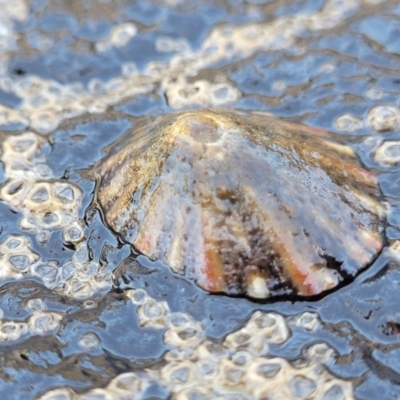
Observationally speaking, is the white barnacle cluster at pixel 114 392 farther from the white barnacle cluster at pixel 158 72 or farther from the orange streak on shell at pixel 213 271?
→ the white barnacle cluster at pixel 158 72

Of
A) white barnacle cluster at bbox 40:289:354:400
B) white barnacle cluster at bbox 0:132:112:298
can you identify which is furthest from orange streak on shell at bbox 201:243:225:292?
white barnacle cluster at bbox 0:132:112:298

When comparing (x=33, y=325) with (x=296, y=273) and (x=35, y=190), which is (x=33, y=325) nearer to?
(x=35, y=190)

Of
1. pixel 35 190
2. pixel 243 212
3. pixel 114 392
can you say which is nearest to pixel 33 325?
pixel 114 392

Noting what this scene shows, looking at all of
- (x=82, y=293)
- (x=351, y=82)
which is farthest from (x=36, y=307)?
(x=351, y=82)

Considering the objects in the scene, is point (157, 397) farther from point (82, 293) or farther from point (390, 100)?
point (390, 100)

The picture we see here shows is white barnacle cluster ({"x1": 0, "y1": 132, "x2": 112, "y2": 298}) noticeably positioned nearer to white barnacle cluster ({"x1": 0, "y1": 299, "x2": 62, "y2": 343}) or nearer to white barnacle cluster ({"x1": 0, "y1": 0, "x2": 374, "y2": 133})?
white barnacle cluster ({"x1": 0, "y1": 299, "x2": 62, "y2": 343})
